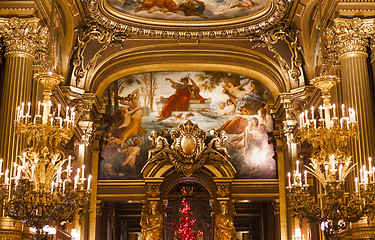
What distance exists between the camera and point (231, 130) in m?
19.7

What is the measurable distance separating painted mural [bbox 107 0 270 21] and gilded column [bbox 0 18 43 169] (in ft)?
16.8

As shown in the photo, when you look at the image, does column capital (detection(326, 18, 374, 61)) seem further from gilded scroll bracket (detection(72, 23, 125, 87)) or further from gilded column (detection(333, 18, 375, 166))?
gilded scroll bracket (detection(72, 23, 125, 87))

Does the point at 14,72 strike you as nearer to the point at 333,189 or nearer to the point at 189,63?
the point at 333,189

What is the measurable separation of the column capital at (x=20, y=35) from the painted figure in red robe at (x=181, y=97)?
7.95 m

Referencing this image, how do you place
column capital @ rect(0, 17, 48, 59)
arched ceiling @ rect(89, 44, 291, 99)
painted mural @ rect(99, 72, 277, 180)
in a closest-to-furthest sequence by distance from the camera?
column capital @ rect(0, 17, 48, 59) → arched ceiling @ rect(89, 44, 291, 99) → painted mural @ rect(99, 72, 277, 180)

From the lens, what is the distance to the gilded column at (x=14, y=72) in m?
11.7

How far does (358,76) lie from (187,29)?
7.68 metres

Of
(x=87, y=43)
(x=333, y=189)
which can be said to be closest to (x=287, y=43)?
(x=87, y=43)

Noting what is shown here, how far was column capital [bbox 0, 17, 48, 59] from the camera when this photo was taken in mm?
12367

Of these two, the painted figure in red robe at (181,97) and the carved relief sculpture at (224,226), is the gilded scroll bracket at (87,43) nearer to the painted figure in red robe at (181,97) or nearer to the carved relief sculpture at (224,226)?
the painted figure in red robe at (181,97)

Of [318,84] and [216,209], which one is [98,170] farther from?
[318,84]

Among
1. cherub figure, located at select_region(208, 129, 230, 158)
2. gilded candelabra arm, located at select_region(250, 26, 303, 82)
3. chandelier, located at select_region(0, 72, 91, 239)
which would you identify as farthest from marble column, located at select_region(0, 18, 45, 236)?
gilded candelabra arm, located at select_region(250, 26, 303, 82)

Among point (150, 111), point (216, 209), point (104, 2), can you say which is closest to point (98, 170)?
point (150, 111)

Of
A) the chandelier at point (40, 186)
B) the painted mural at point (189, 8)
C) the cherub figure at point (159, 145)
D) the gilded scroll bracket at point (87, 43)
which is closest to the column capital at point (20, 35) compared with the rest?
the chandelier at point (40, 186)
